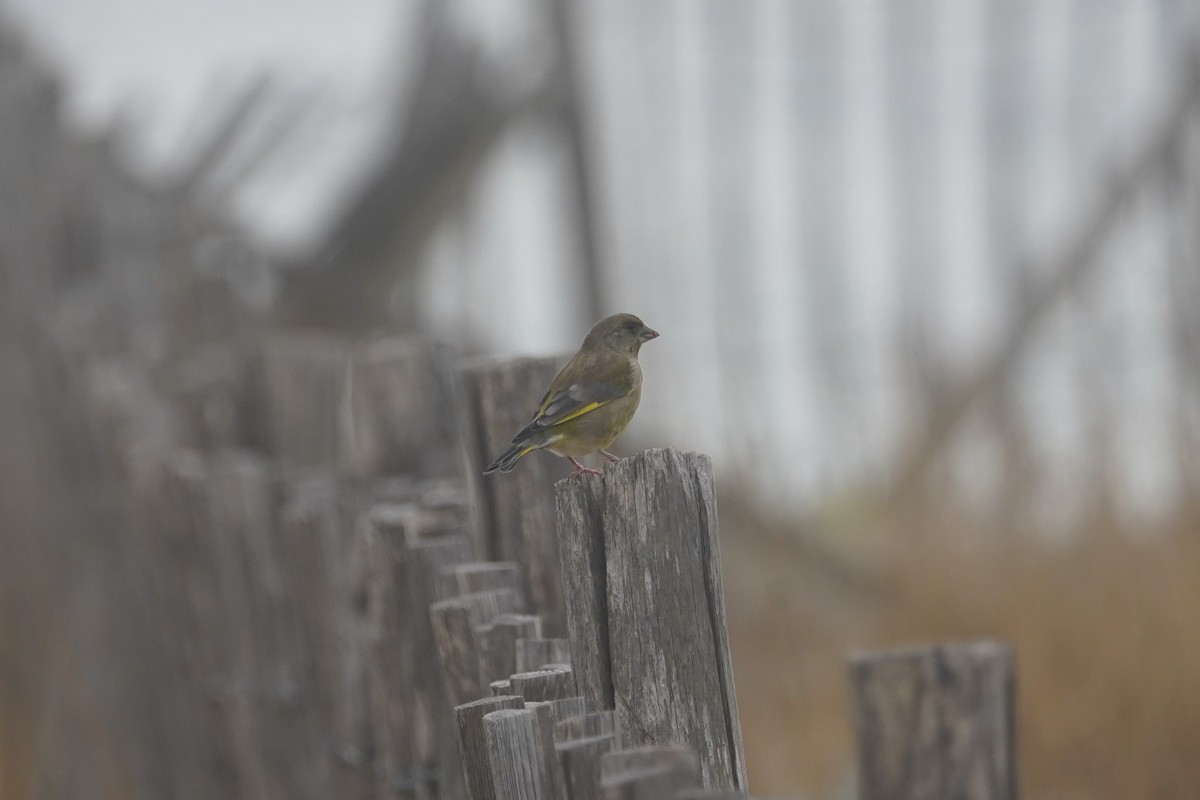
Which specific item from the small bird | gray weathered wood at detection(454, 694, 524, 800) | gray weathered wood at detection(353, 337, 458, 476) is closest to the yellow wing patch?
the small bird

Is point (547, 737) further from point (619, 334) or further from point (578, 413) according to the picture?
point (619, 334)

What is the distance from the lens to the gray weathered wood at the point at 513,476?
109 inches

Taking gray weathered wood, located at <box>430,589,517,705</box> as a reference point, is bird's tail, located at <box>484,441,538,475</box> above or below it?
above

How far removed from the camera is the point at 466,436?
2.97 metres

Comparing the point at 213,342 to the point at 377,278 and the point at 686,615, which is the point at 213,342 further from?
the point at 686,615

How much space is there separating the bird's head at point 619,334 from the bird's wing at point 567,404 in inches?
3.1

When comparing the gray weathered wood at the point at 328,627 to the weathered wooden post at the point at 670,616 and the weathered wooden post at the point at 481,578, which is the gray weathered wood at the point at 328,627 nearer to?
the weathered wooden post at the point at 481,578


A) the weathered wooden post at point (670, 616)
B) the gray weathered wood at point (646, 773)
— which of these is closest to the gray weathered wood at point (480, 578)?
the weathered wooden post at point (670, 616)

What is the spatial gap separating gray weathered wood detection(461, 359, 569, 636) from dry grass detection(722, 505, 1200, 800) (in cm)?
269

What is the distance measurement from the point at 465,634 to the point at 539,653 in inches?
9.0

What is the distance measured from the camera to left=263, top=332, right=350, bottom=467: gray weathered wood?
424cm

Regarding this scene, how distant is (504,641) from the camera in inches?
86.5

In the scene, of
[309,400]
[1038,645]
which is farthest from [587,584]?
[1038,645]

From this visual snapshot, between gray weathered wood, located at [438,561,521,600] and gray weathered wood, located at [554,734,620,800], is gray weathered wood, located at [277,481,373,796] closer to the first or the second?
gray weathered wood, located at [438,561,521,600]
